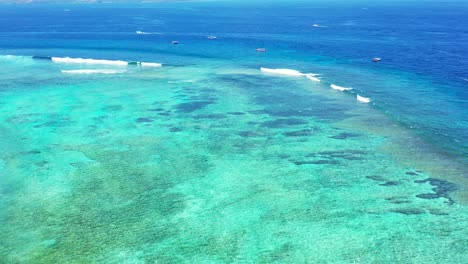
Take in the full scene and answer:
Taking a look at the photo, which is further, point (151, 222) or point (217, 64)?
point (217, 64)

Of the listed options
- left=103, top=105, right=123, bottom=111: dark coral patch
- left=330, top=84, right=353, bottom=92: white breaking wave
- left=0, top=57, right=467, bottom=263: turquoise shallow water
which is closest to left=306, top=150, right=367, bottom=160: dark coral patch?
→ left=0, top=57, right=467, bottom=263: turquoise shallow water

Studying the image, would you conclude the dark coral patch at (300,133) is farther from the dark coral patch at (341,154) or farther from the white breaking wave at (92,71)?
the white breaking wave at (92,71)

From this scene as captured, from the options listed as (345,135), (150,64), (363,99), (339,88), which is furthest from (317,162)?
(150,64)

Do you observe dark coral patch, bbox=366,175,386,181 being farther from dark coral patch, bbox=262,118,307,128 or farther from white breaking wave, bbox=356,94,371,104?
white breaking wave, bbox=356,94,371,104

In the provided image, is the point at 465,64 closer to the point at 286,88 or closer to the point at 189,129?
the point at 286,88

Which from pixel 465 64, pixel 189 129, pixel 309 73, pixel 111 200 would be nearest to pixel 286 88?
pixel 309 73

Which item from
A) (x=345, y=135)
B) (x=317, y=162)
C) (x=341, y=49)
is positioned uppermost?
(x=341, y=49)

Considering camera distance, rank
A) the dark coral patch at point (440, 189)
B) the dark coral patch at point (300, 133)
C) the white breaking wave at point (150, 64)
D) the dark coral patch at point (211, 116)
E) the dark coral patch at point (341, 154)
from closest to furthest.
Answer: the dark coral patch at point (440, 189), the dark coral patch at point (341, 154), the dark coral patch at point (300, 133), the dark coral patch at point (211, 116), the white breaking wave at point (150, 64)

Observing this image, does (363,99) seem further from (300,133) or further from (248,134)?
(248,134)

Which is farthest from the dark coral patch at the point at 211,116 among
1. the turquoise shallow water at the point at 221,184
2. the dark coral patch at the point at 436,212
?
the dark coral patch at the point at 436,212
